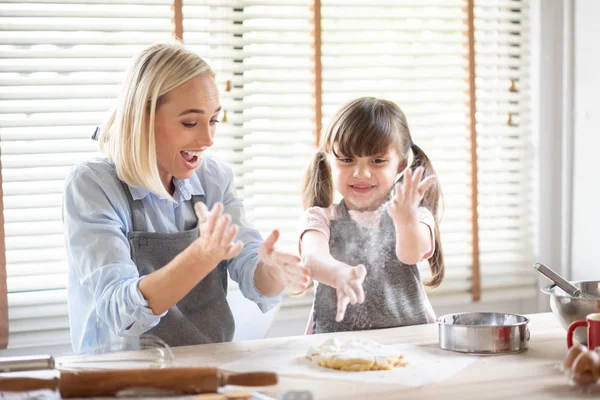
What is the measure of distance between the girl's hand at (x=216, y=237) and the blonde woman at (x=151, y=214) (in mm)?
186

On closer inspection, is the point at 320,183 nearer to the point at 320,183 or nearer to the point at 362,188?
the point at 320,183

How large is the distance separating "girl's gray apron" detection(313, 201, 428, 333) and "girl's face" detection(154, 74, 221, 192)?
489 millimetres

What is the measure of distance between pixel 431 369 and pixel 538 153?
188 centimetres

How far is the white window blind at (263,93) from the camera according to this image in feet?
9.32

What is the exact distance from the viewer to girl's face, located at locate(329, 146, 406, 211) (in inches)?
A: 85.6

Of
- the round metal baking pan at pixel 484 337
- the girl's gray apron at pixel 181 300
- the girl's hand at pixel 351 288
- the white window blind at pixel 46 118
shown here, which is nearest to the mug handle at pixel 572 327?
the round metal baking pan at pixel 484 337

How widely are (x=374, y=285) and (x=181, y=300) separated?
21.2 inches

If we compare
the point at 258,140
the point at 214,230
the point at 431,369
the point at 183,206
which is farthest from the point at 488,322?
the point at 258,140

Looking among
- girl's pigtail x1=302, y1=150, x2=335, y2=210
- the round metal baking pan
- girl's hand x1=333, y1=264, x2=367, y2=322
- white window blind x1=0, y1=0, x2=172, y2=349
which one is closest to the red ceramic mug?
the round metal baking pan

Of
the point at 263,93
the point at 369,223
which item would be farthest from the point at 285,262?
the point at 263,93

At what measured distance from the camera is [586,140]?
313cm

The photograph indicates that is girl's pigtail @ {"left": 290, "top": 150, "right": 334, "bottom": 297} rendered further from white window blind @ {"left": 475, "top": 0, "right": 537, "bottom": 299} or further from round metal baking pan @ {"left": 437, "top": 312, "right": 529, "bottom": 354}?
white window blind @ {"left": 475, "top": 0, "right": 537, "bottom": 299}

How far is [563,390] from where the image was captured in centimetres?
141

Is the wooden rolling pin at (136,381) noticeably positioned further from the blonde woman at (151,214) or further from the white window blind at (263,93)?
the white window blind at (263,93)
